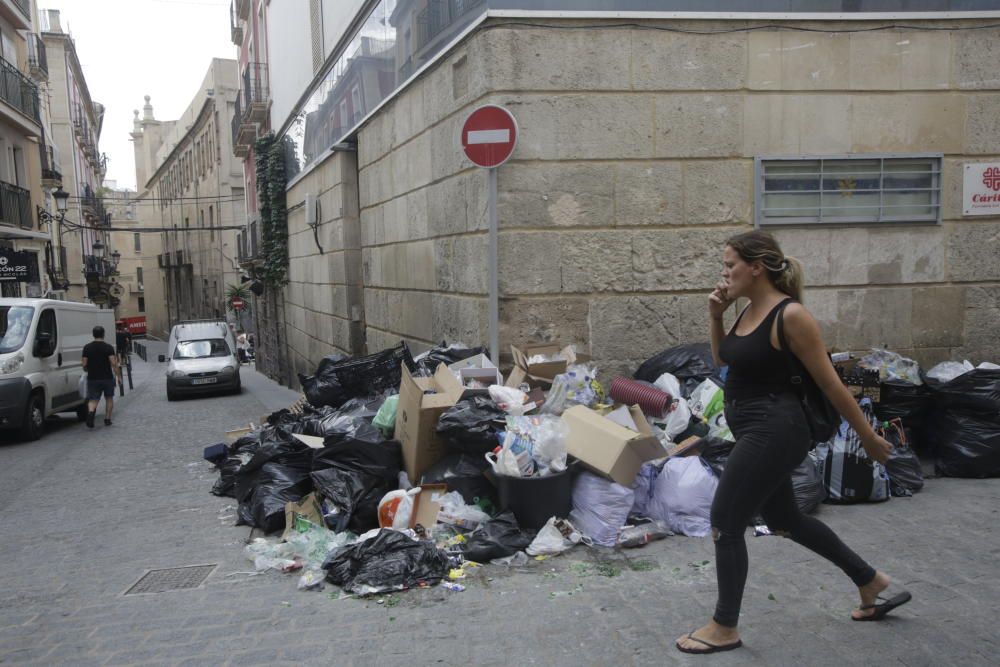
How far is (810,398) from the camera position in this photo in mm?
3105

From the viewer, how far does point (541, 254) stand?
6340 mm

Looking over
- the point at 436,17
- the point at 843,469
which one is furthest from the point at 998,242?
the point at 436,17

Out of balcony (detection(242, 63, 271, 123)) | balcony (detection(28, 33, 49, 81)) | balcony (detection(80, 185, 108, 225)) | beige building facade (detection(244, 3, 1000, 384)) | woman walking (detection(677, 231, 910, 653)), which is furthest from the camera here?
balcony (detection(80, 185, 108, 225))

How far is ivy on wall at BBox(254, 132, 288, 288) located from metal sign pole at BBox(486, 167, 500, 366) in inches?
516

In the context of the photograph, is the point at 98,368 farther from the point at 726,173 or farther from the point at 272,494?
the point at 726,173

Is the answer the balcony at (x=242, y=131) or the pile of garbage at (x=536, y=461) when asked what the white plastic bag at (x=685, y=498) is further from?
the balcony at (x=242, y=131)

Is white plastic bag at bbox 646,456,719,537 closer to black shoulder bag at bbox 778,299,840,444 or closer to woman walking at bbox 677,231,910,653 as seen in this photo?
woman walking at bbox 677,231,910,653

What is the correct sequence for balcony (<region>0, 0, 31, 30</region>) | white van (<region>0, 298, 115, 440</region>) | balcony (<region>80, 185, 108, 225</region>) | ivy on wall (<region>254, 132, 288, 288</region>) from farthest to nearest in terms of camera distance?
1. balcony (<region>80, 185, 108, 225</region>)
2. balcony (<region>0, 0, 31, 30</region>)
3. ivy on wall (<region>254, 132, 288, 288</region>)
4. white van (<region>0, 298, 115, 440</region>)

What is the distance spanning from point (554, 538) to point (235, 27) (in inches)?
1138

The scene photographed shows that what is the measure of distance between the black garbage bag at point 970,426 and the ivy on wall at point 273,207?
1530cm

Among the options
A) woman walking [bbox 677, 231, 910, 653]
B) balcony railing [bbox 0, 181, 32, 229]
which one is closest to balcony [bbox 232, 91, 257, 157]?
balcony railing [bbox 0, 181, 32, 229]

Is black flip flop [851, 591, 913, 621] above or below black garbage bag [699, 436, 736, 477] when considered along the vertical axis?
below

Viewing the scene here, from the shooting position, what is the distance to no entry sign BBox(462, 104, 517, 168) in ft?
19.6

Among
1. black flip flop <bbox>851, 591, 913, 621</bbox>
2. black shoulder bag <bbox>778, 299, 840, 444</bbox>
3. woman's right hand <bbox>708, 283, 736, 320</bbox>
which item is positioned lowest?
black flip flop <bbox>851, 591, 913, 621</bbox>
